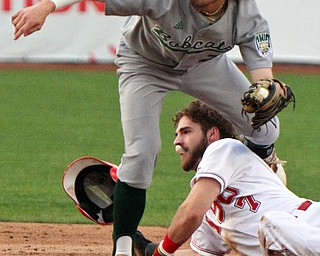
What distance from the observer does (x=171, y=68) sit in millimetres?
4984

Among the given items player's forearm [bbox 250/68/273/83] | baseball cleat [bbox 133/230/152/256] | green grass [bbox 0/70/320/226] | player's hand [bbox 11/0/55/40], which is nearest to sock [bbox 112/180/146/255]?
baseball cleat [bbox 133/230/152/256]

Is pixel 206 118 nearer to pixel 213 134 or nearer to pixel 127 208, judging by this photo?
pixel 213 134

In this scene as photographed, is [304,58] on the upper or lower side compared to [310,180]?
lower

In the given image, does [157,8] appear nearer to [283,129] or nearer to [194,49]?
[194,49]

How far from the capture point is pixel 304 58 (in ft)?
49.5

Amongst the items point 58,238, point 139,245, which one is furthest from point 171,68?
point 58,238

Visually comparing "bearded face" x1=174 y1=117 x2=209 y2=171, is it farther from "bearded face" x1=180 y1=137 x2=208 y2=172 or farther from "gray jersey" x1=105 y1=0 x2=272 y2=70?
"gray jersey" x1=105 y1=0 x2=272 y2=70

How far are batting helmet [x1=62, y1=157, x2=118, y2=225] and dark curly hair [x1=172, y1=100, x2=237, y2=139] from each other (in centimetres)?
115

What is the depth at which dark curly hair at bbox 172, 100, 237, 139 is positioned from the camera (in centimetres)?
457

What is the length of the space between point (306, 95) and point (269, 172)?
28.0ft

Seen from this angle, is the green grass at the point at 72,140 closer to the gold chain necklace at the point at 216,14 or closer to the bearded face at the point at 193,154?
the bearded face at the point at 193,154

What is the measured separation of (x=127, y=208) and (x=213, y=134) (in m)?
0.66

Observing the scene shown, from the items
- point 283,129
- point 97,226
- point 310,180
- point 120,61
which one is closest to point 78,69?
point 283,129

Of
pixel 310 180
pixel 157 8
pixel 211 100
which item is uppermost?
pixel 157 8
